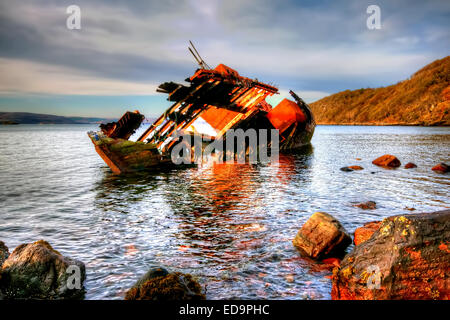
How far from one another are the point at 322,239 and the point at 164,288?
12.7 ft

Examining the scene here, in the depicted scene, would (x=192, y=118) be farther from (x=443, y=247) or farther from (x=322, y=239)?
(x=443, y=247)

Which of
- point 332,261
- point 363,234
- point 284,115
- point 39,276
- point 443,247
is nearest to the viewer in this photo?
point 443,247

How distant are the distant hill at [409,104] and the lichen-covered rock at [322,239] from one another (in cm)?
10951

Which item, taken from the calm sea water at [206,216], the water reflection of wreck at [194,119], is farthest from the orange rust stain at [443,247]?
the water reflection of wreck at [194,119]

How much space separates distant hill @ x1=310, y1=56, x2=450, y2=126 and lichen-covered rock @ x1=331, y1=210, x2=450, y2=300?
111 m

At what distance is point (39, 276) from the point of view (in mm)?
5383

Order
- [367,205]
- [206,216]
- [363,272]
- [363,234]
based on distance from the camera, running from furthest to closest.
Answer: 1. [367,205]
2. [206,216]
3. [363,234]
4. [363,272]

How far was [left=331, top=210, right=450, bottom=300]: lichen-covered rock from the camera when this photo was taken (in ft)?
14.3

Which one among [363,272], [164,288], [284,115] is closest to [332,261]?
[363,272]

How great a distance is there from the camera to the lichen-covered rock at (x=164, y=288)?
475 cm

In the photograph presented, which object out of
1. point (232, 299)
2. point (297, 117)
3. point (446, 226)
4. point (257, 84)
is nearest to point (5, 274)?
point (232, 299)

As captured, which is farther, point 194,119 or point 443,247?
point 194,119
